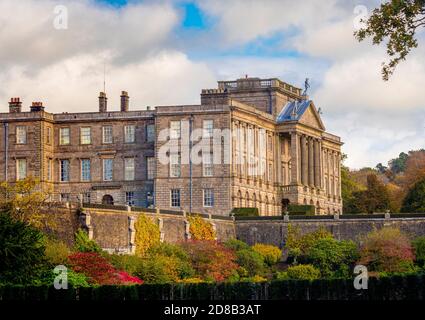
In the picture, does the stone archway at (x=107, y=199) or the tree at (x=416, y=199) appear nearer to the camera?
the stone archway at (x=107, y=199)

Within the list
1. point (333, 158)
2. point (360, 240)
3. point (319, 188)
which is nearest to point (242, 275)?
point (360, 240)

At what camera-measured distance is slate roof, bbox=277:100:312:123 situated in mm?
124281

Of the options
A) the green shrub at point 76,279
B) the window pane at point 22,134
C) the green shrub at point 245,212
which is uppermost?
the window pane at point 22,134

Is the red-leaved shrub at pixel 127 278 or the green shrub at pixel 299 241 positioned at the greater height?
the green shrub at pixel 299 241

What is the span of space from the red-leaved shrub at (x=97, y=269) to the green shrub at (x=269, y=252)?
22665 millimetres

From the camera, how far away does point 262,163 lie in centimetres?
12031

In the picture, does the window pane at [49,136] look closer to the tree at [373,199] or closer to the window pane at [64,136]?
the window pane at [64,136]

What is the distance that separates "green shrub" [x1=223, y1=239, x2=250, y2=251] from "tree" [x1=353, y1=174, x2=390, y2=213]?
2668cm

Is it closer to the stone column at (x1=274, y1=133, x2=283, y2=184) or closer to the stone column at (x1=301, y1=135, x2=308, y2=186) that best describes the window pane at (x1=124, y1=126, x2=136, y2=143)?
the stone column at (x1=274, y1=133, x2=283, y2=184)

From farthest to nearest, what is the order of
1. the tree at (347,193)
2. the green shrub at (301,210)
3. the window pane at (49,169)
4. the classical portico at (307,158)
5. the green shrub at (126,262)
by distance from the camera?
the tree at (347,193) < the classical portico at (307,158) < the window pane at (49,169) < the green shrub at (301,210) < the green shrub at (126,262)

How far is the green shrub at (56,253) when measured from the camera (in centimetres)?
7750

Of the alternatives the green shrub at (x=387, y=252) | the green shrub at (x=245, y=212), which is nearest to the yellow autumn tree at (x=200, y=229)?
the green shrub at (x=245, y=212)

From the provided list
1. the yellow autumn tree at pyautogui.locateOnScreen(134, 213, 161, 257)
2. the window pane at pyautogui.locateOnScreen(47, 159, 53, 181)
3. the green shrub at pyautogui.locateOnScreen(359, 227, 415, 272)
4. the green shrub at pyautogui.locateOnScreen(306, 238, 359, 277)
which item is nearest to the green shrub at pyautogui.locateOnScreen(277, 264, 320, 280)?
the green shrub at pyautogui.locateOnScreen(306, 238, 359, 277)
